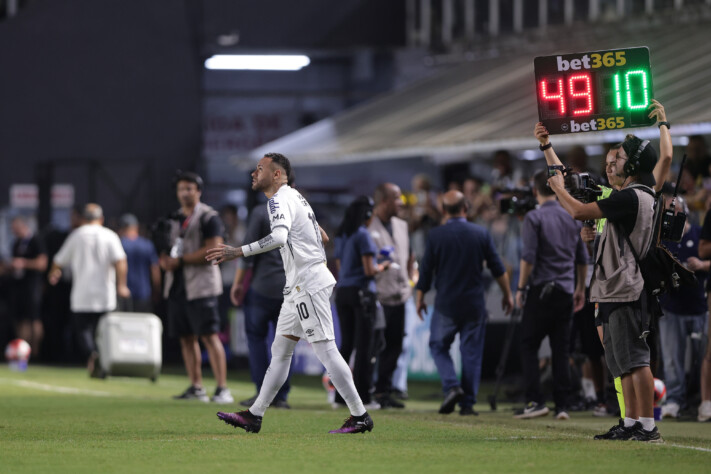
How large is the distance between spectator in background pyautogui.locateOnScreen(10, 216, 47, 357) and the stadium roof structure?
3.87 metres

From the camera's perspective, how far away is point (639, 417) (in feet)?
31.3

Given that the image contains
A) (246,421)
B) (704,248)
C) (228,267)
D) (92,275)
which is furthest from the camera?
(228,267)

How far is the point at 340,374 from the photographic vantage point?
32.7 feet

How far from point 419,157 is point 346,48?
2.56 metres

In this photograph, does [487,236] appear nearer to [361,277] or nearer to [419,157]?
[361,277]

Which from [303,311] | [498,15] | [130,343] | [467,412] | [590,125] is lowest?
[467,412]

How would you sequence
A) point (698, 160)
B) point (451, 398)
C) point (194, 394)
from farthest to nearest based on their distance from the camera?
point (698, 160) < point (194, 394) < point (451, 398)

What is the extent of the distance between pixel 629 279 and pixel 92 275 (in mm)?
10518

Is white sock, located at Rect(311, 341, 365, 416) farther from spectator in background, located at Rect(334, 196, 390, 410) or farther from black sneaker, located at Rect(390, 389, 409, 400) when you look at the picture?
black sneaker, located at Rect(390, 389, 409, 400)

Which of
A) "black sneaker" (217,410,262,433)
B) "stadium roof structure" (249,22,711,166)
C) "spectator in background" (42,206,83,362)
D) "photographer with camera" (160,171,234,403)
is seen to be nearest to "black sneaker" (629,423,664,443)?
"black sneaker" (217,410,262,433)

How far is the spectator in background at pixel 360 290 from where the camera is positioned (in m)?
13.3

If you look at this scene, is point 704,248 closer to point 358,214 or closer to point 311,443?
point 358,214

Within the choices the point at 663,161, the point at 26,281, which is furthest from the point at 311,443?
the point at 26,281

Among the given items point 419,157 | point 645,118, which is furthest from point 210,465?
point 419,157
